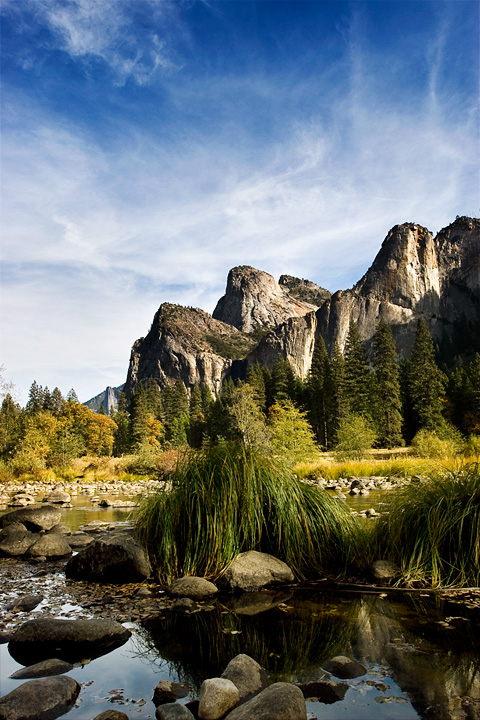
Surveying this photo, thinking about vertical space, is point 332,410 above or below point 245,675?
above

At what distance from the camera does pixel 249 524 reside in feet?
20.8

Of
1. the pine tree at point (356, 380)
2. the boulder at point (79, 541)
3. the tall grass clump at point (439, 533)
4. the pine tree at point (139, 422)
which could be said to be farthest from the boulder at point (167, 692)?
the pine tree at point (139, 422)

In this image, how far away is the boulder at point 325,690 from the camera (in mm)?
3260

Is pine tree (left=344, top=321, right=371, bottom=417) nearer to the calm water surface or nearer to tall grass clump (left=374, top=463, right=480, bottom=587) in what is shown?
tall grass clump (left=374, top=463, right=480, bottom=587)

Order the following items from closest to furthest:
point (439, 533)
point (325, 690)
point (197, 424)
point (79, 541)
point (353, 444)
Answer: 1. point (325, 690)
2. point (439, 533)
3. point (79, 541)
4. point (353, 444)
5. point (197, 424)

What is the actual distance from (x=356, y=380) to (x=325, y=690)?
57047 millimetres

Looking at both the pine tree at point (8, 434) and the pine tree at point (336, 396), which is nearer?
the pine tree at point (8, 434)

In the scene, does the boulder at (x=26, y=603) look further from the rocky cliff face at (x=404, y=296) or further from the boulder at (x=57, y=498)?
the rocky cliff face at (x=404, y=296)

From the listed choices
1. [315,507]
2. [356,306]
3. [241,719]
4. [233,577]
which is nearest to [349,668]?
[241,719]

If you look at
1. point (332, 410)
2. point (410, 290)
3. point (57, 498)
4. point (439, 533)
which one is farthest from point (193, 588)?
point (410, 290)

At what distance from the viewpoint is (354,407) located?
56.9 metres

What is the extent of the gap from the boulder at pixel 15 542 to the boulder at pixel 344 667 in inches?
282

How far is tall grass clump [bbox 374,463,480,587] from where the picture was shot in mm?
5609

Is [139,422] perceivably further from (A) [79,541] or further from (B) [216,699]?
(B) [216,699]
